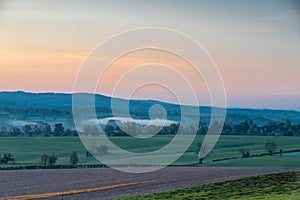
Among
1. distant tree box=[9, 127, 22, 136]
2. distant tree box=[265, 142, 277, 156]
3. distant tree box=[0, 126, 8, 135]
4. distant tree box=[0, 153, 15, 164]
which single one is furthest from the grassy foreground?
distant tree box=[0, 126, 8, 135]

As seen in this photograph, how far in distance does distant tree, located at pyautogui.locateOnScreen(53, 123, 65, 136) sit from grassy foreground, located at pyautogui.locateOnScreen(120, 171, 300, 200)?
75.7 feet

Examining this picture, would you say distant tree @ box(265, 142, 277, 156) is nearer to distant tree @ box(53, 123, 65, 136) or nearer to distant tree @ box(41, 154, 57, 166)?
distant tree @ box(41, 154, 57, 166)

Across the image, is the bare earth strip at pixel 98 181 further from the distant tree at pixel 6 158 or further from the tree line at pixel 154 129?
the distant tree at pixel 6 158

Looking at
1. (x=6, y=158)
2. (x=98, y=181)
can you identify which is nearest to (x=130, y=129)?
(x=6, y=158)

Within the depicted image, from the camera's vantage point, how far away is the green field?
33906 millimetres

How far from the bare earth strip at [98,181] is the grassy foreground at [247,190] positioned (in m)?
1.18

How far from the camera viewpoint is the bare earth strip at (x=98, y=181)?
20844mm

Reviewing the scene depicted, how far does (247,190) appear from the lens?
2020 cm

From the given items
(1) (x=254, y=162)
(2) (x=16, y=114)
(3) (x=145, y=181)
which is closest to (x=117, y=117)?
(3) (x=145, y=181)

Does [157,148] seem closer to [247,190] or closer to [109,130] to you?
[109,130]

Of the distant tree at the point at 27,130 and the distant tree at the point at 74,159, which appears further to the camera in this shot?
the distant tree at the point at 27,130

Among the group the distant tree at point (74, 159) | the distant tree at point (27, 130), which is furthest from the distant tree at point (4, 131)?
the distant tree at point (74, 159)

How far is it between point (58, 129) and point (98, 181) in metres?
22.0

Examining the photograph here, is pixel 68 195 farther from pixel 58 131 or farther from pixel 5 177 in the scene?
pixel 58 131
